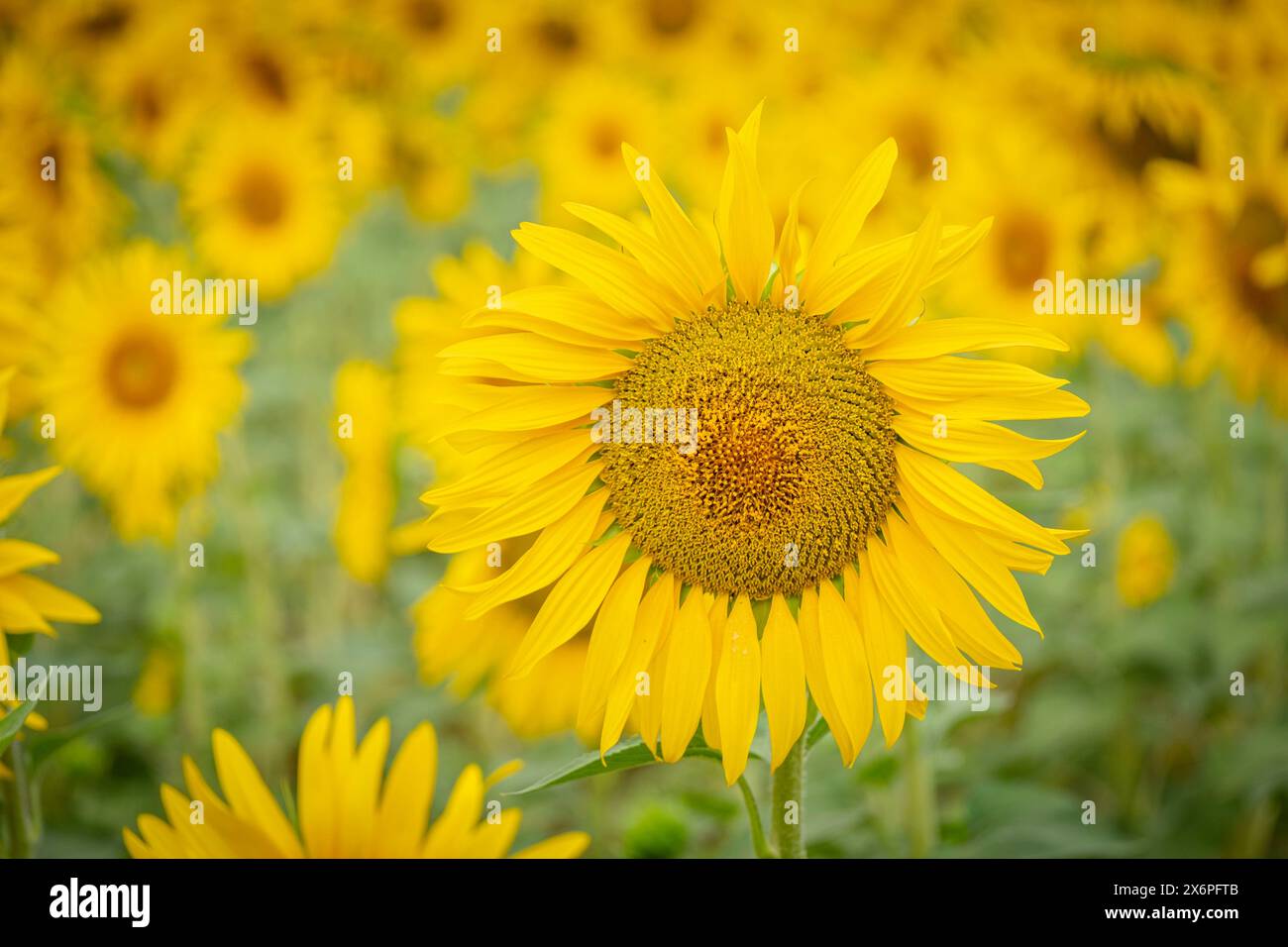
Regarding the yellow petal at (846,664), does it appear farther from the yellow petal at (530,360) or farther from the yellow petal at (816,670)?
the yellow petal at (530,360)

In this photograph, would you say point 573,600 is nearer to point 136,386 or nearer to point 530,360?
point 530,360

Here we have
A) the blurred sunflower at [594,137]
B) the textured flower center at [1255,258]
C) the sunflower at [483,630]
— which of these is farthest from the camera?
the blurred sunflower at [594,137]

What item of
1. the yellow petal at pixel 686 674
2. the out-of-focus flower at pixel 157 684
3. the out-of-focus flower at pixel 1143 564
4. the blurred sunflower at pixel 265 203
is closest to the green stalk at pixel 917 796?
the yellow petal at pixel 686 674

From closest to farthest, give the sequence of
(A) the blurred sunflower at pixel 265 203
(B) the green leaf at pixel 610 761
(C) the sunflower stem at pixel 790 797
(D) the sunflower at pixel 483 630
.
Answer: (B) the green leaf at pixel 610 761
(C) the sunflower stem at pixel 790 797
(D) the sunflower at pixel 483 630
(A) the blurred sunflower at pixel 265 203

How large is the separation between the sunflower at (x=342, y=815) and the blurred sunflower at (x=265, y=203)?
1318 millimetres

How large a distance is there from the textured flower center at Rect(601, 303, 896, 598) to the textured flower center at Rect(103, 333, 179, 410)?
120cm

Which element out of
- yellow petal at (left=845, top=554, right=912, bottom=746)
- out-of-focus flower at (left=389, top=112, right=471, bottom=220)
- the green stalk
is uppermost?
out-of-focus flower at (left=389, top=112, right=471, bottom=220)

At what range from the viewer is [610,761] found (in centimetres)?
79

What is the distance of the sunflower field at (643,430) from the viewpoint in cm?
82

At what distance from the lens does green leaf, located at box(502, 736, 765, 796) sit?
758mm

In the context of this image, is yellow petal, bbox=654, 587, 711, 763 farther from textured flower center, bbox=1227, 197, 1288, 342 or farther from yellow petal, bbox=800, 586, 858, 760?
textured flower center, bbox=1227, 197, 1288, 342

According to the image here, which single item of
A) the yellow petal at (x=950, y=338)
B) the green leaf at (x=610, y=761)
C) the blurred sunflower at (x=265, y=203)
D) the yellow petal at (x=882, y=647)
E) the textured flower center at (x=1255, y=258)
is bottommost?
the green leaf at (x=610, y=761)

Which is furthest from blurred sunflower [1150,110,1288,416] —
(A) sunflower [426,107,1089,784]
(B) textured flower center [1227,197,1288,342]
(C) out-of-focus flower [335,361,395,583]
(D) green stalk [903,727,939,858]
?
(C) out-of-focus flower [335,361,395,583]
